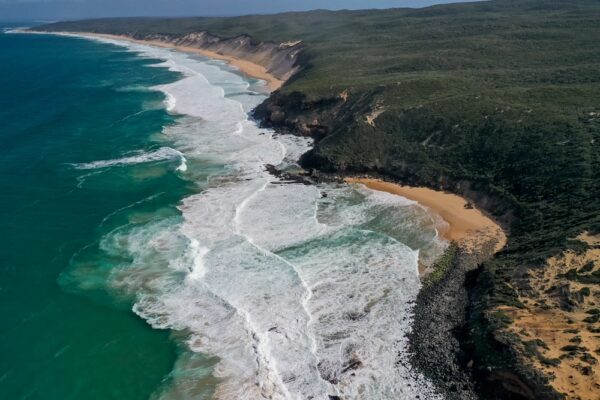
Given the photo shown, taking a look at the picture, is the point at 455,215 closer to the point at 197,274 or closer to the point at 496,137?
the point at 496,137

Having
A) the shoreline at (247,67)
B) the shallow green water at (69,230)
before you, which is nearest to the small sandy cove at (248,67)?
the shoreline at (247,67)

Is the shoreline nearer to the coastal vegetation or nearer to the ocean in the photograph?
the coastal vegetation

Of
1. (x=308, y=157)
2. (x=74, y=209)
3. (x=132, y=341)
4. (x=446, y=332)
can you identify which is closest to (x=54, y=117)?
(x=74, y=209)

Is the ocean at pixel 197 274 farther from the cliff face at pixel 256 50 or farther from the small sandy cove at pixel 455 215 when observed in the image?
the cliff face at pixel 256 50

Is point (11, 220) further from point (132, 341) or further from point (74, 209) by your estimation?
point (132, 341)

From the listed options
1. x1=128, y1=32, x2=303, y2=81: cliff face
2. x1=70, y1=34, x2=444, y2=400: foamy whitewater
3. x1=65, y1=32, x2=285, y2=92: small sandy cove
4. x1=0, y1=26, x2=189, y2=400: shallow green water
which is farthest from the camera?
x1=128, y1=32, x2=303, y2=81: cliff face

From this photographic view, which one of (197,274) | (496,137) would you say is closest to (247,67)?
(496,137)

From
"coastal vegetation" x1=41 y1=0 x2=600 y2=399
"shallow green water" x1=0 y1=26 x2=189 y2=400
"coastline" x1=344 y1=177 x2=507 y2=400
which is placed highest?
"coastal vegetation" x1=41 y1=0 x2=600 y2=399

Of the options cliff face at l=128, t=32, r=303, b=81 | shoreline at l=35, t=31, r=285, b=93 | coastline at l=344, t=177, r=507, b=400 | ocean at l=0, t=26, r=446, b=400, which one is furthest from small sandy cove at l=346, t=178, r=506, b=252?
cliff face at l=128, t=32, r=303, b=81
